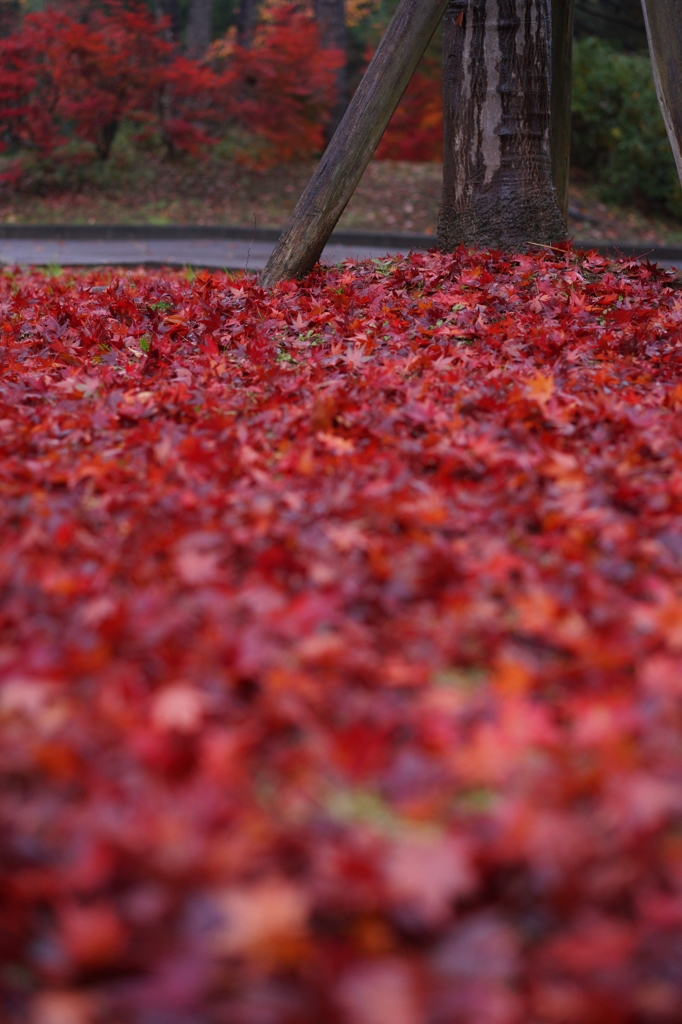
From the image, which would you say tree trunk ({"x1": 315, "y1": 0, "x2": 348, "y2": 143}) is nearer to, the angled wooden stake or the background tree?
the background tree

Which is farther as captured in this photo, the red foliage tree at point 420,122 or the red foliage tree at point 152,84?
the red foliage tree at point 420,122

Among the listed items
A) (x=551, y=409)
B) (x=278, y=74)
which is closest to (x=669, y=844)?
(x=551, y=409)

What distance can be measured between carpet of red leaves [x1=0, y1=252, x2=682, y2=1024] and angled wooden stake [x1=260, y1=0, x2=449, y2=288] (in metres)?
2.13

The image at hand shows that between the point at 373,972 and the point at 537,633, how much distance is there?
0.95 meters

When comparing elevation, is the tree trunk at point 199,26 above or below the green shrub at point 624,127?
above

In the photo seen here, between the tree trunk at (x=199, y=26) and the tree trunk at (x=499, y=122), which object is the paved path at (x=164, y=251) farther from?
the tree trunk at (x=199, y=26)

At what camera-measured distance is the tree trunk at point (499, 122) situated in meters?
5.54

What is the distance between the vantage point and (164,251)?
12328 mm

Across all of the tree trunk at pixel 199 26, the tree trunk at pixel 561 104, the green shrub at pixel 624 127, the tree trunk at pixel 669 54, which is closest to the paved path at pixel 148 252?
the tree trunk at pixel 561 104

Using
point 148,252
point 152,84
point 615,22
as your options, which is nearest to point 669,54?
point 148,252

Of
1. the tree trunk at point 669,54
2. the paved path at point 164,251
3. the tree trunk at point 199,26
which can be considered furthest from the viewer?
the tree trunk at point 199,26

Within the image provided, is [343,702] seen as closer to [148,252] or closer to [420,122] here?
[148,252]

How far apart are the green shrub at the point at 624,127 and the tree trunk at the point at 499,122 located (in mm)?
10078

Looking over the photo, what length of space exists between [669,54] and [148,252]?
28.1ft
